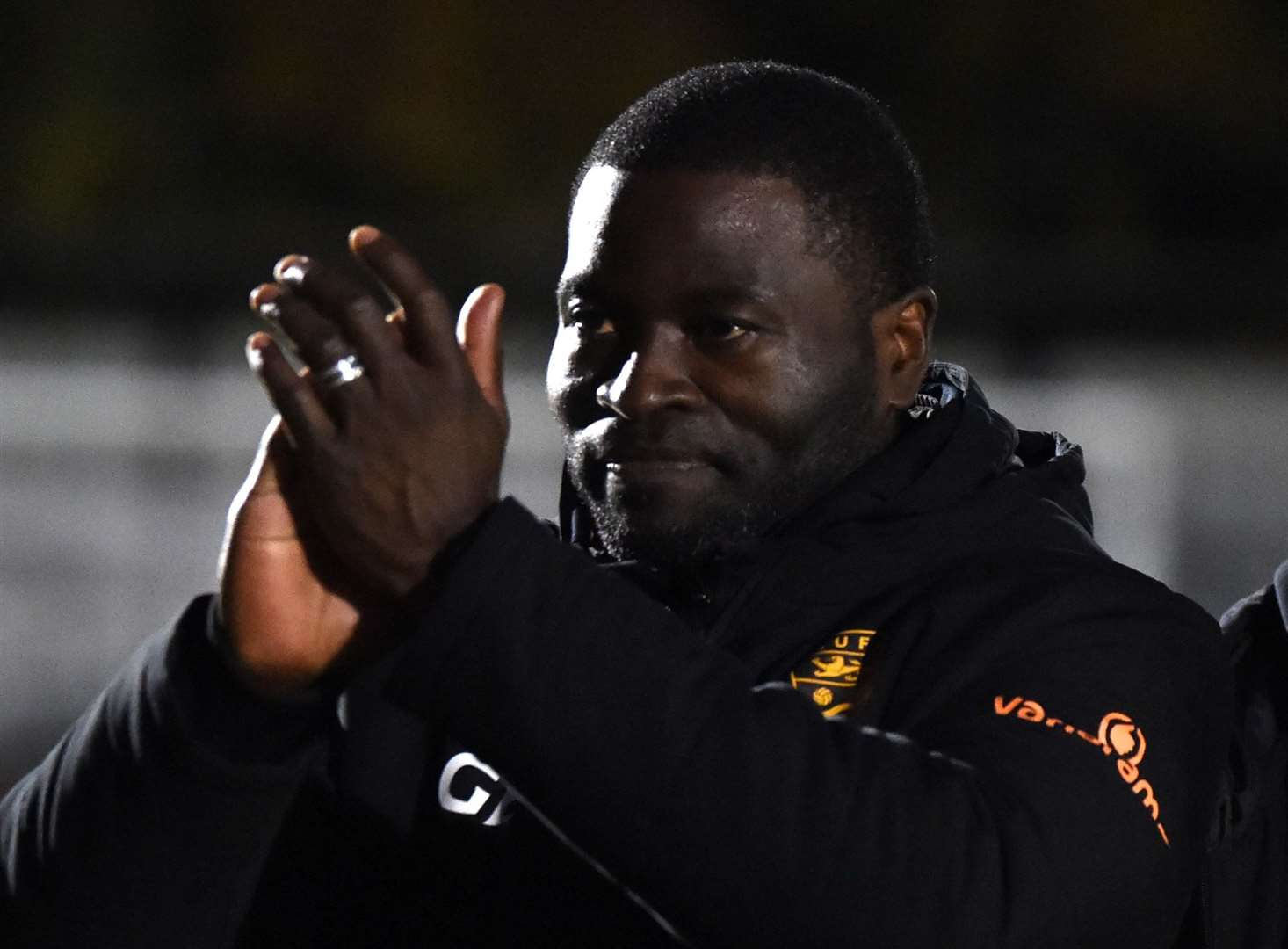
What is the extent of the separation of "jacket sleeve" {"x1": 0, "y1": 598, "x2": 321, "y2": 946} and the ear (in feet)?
1.65

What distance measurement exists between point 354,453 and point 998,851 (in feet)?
1.32

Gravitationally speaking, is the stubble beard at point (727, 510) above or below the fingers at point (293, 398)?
below

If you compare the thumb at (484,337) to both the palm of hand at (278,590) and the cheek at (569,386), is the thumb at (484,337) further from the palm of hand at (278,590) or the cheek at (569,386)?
the cheek at (569,386)

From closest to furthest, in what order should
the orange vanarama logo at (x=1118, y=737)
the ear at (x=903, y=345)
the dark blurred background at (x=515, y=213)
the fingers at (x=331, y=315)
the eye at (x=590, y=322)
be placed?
the fingers at (x=331, y=315)
the orange vanarama logo at (x=1118, y=737)
the eye at (x=590, y=322)
the ear at (x=903, y=345)
the dark blurred background at (x=515, y=213)

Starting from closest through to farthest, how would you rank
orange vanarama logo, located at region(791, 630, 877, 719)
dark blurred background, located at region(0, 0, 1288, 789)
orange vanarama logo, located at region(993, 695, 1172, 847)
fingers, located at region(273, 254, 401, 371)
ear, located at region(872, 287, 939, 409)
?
1. fingers, located at region(273, 254, 401, 371)
2. orange vanarama logo, located at region(993, 695, 1172, 847)
3. orange vanarama logo, located at region(791, 630, 877, 719)
4. ear, located at region(872, 287, 939, 409)
5. dark blurred background, located at region(0, 0, 1288, 789)

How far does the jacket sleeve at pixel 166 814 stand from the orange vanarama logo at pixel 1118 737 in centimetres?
43

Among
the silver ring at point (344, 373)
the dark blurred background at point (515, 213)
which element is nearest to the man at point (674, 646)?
the silver ring at point (344, 373)

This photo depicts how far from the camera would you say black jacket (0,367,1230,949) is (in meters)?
0.96

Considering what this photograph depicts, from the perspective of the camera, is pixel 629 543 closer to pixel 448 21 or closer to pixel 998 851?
pixel 998 851

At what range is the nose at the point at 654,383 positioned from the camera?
4.12ft

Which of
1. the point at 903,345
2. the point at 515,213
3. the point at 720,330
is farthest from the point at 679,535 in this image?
the point at 515,213

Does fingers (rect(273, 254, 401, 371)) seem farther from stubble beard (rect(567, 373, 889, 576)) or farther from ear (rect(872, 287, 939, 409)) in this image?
ear (rect(872, 287, 939, 409))


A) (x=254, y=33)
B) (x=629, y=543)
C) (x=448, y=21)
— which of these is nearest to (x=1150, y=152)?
(x=448, y=21)

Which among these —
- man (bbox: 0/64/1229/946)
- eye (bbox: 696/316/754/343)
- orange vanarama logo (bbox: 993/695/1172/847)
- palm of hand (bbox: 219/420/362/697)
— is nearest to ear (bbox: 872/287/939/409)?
man (bbox: 0/64/1229/946)
